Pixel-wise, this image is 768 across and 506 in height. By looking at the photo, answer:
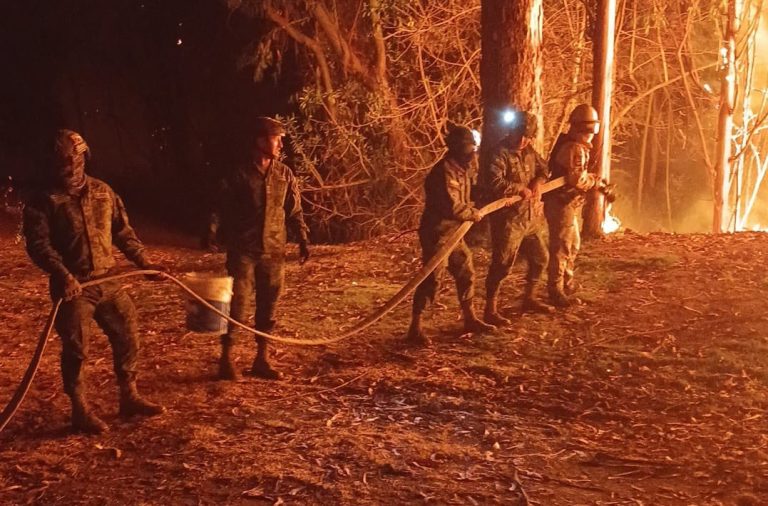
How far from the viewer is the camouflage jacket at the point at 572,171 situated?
7.87m

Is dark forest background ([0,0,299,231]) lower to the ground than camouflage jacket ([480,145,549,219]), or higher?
higher

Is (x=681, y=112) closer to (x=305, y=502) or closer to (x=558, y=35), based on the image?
(x=558, y=35)

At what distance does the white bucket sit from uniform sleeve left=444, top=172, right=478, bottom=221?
6.59ft

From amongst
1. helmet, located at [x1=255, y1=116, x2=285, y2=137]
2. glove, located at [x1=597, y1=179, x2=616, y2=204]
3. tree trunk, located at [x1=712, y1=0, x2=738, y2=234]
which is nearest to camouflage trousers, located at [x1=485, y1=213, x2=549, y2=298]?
glove, located at [x1=597, y1=179, x2=616, y2=204]

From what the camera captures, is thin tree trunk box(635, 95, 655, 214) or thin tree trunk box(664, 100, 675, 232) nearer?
thin tree trunk box(664, 100, 675, 232)

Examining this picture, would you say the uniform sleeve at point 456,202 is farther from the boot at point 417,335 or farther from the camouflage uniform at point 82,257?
the camouflage uniform at point 82,257

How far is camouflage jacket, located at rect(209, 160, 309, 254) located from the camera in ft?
21.5

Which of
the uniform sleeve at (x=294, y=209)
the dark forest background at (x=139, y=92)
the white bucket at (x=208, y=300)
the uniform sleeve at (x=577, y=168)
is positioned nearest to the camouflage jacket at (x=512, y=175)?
the uniform sleeve at (x=577, y=168)

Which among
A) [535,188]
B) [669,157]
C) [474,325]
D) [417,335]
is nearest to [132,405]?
[417,335]

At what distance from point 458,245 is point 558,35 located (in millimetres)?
7218

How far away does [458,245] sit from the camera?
745 centimetres

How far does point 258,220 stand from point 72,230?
57.5 inches

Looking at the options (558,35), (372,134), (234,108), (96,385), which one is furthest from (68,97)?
(96,385)

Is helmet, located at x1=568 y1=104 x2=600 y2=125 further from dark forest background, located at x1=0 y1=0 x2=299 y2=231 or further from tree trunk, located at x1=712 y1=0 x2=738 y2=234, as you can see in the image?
dark forest background, located at x1=0 y1=0 x2=299 y2=231
